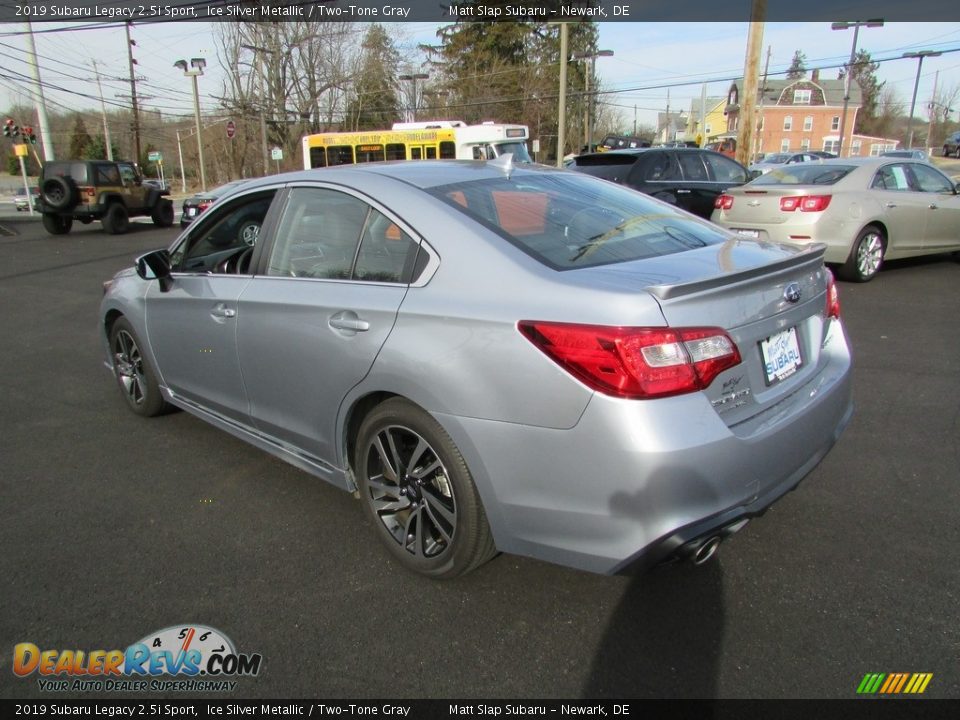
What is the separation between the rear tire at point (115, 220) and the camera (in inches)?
728

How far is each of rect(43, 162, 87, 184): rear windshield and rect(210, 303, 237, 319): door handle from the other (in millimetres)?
18190

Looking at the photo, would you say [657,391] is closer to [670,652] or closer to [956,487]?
[670,652]

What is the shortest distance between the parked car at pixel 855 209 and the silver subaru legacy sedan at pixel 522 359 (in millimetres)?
5343

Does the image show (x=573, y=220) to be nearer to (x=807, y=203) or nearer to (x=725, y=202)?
(x=807, y=203)

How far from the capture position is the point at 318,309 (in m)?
2.76

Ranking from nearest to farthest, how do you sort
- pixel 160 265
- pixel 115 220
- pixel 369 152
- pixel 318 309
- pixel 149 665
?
pixel 149 665, pixel 318 309, pixel 160 265, pixel 115 220, pixel 369 152

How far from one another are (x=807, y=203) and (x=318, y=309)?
692 centimetres

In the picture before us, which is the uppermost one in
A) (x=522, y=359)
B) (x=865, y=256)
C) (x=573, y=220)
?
(x=573, y=220)

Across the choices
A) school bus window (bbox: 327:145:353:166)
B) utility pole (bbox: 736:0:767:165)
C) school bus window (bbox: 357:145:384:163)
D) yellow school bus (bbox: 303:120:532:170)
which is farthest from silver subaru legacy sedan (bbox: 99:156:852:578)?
school bus window (bbox: 327:145:353:166)

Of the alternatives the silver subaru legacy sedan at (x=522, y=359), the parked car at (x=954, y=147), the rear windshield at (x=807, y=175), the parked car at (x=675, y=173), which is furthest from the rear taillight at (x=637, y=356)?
the parked car at (x=954, y=147)

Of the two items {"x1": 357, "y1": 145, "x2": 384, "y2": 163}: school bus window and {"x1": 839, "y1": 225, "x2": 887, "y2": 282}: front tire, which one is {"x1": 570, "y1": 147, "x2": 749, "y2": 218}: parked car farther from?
{"x1": 357, "y1": 145, "x2": 384, "y2": 163}: school bus window

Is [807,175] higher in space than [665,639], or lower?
higher

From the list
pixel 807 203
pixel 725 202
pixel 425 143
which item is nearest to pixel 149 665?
pixel 807 203

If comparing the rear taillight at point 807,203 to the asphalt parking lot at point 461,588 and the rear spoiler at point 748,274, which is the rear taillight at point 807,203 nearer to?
the asphalt parking lot at point 461,588
